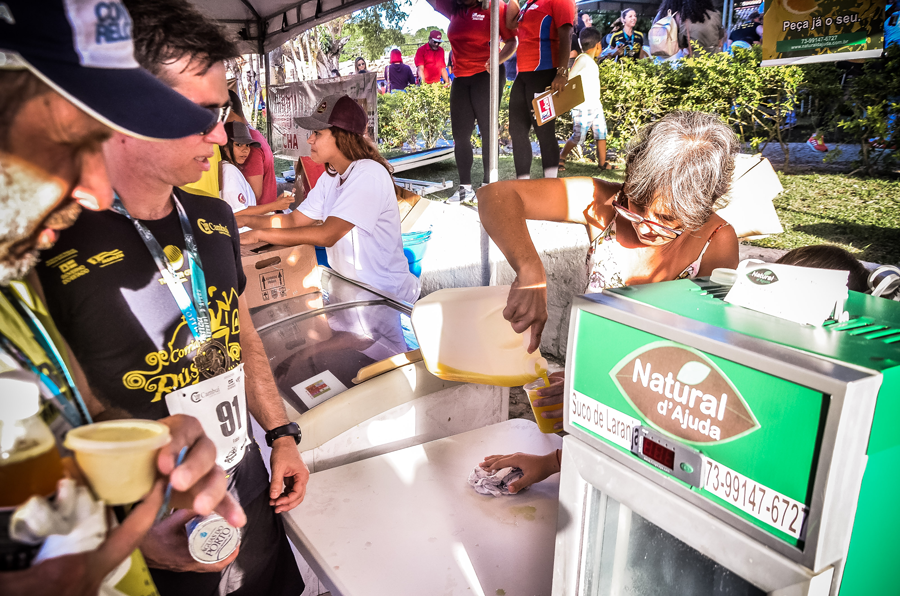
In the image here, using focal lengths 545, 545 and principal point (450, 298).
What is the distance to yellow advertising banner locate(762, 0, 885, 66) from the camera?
258 cm

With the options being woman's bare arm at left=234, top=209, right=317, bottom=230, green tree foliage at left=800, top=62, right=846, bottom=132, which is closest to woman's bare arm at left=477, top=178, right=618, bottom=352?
woman's bare arm at left=234, top=209, right=317, bottom=230

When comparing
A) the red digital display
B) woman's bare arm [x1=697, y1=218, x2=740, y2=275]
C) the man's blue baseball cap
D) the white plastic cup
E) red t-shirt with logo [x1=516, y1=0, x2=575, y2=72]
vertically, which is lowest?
the white plastic cup

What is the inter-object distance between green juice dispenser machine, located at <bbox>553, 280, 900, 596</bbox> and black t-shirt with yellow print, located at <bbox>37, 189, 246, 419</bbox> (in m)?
0.63

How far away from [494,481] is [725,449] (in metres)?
0.81

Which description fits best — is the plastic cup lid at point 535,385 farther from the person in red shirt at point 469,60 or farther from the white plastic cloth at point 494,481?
the person in red shirt at point 469,60

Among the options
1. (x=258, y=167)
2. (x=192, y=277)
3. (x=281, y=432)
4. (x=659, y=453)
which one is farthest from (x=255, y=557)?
(x=258, y=167)

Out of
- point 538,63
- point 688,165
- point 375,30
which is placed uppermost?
point 375,30

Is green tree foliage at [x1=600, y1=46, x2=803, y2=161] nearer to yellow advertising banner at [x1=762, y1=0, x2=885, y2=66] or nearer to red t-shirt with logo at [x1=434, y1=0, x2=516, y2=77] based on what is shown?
yellow advertising banner at [x1=762, y1=0, x2=885, y2=66]

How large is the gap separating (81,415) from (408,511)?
2.77 ft

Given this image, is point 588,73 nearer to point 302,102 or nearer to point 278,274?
point 278,274

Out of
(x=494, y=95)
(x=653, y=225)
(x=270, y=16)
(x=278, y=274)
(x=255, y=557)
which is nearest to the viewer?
(x=255, y=557)

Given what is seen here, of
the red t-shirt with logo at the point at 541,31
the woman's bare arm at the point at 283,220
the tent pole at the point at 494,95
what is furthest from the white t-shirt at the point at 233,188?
the red t-shirt with logo at the point at 541,31

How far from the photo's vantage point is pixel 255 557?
1206 mm

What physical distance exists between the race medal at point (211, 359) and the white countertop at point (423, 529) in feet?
1.54
